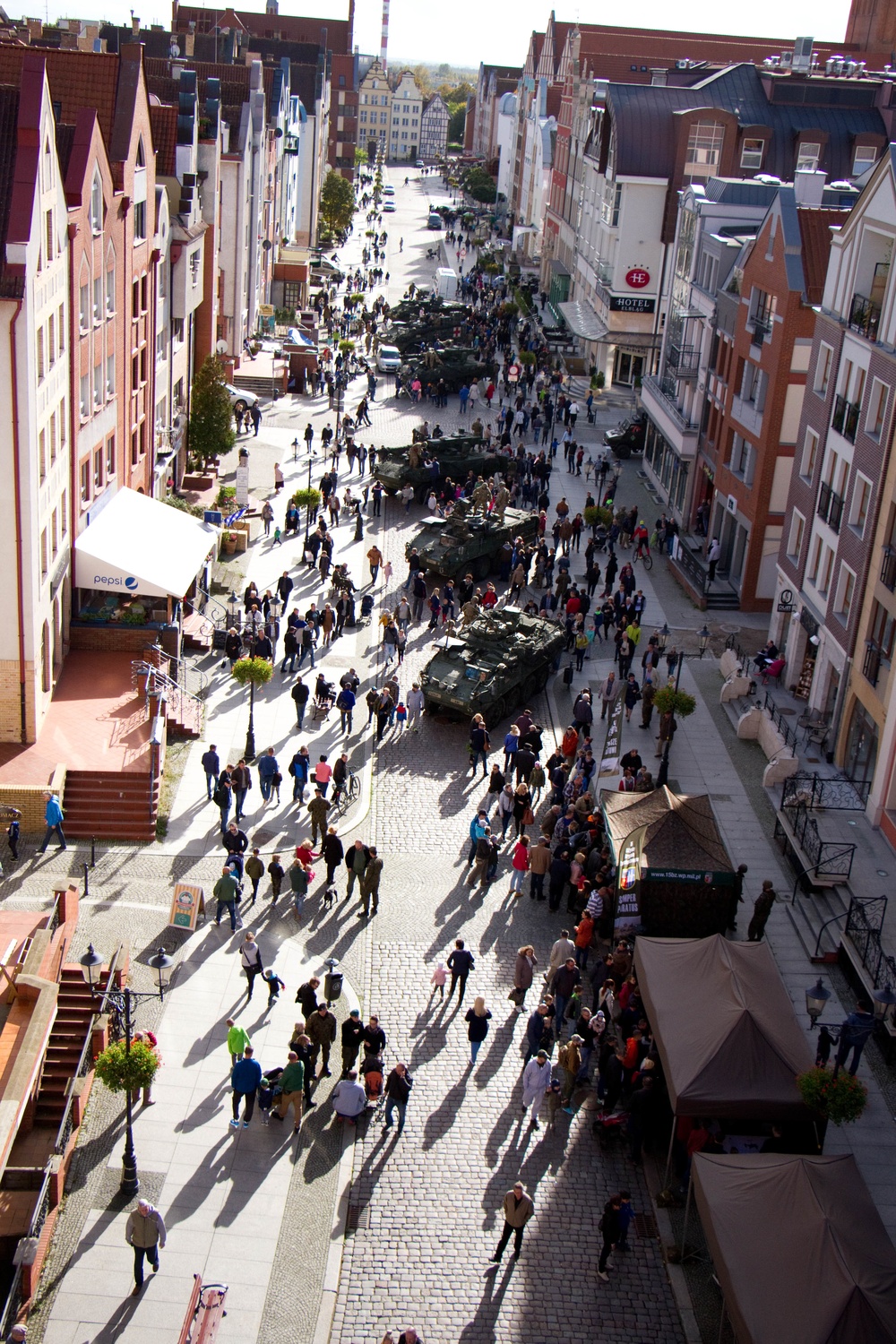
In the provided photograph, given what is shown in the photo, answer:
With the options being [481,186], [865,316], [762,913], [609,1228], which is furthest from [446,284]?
[609,1228]

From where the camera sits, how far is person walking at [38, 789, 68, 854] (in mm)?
26047

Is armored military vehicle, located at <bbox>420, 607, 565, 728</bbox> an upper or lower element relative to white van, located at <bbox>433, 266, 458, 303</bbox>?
lower

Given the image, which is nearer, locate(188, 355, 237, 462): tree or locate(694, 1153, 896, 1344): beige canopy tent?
locate(694, 1153, 896, 1344): beige canopy tent

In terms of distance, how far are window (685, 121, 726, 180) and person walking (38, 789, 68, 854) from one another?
50.3 m

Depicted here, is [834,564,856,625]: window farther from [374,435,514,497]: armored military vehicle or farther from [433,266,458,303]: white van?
[433,266,458,303]: white van

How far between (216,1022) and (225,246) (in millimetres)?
47191

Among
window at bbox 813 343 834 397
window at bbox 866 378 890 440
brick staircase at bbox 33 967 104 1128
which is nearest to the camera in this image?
brick staircase at bbox 33 967 104 1128

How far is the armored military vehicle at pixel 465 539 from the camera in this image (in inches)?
1654

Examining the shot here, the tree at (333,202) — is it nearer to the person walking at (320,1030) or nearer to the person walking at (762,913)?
the person walking at (762,913)

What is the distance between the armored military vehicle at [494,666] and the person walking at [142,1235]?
57.2 ft

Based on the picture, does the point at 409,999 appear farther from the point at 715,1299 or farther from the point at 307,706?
the point at 307,706

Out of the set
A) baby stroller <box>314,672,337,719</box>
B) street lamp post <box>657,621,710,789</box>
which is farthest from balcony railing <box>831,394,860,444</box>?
baby stroller <box>314,672,337,719</box>

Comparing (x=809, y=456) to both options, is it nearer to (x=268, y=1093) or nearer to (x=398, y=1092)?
(x=398, y=1092)

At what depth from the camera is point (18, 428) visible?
27125 mm
